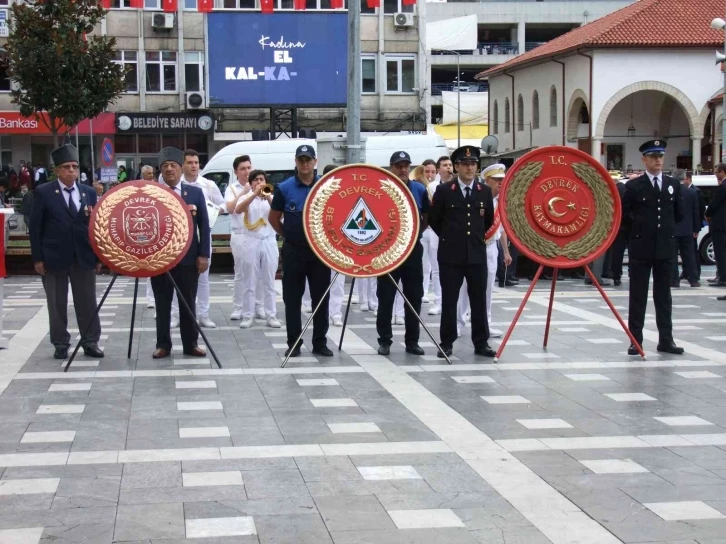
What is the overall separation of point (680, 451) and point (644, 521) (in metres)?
1.61

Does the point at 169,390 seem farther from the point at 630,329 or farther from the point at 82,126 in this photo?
the point at 82,126

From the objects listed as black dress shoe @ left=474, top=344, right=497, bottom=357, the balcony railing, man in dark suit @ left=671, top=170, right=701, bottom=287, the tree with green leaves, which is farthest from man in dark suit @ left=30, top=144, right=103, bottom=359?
the balcony railing

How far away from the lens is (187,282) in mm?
11172

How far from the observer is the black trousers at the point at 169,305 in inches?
432

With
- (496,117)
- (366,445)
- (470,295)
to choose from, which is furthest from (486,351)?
(496,117)

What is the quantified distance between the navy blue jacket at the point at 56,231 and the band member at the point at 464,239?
331 centimetres

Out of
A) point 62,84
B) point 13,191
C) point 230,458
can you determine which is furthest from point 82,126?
point 230,458

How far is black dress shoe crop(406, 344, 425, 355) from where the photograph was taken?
1120 centimetres

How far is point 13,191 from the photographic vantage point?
131 feet

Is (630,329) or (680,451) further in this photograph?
(630,329)

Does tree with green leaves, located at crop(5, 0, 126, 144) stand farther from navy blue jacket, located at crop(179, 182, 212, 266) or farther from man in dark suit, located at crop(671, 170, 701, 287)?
navy blue jacket, located at crop(179, 182, 212, 266)

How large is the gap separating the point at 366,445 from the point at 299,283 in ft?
12.8

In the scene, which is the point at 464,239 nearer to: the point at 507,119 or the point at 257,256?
the point at 257,256

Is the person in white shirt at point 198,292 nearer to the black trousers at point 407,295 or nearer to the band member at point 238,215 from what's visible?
the band member at point 238,215
